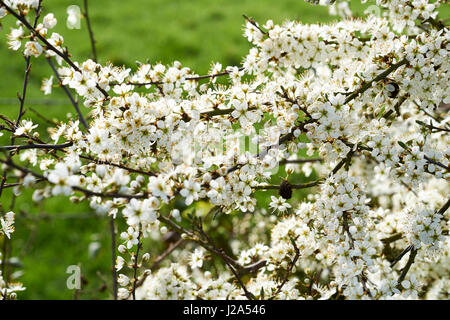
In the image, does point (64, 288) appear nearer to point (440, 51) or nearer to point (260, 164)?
point (260, 164)

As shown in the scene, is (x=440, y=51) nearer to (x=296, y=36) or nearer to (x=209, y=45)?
(x=296, y=36)

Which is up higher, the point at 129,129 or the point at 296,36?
the point at 296,36

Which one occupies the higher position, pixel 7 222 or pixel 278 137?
pixel 278 137

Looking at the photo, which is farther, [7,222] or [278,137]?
[7,222]

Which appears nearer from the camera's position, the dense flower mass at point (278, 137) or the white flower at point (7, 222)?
the dense flower mass at point (278, 137)

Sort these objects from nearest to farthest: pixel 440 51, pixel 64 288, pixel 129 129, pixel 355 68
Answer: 1. pixel 129 129
2. pixel 440 51
3. pixel 355 68
4. pixel 64 288

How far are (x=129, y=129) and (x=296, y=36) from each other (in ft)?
3.58

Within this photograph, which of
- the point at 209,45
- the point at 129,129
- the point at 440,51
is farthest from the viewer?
the point at 209,45

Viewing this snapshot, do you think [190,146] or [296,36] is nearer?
[190,146]

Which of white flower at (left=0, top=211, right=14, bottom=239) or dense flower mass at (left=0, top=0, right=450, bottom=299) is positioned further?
white flower at (left=0, top=211, right=14, bottom=239)

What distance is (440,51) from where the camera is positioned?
2.06 metres

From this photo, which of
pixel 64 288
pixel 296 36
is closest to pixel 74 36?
pixel 64 288
